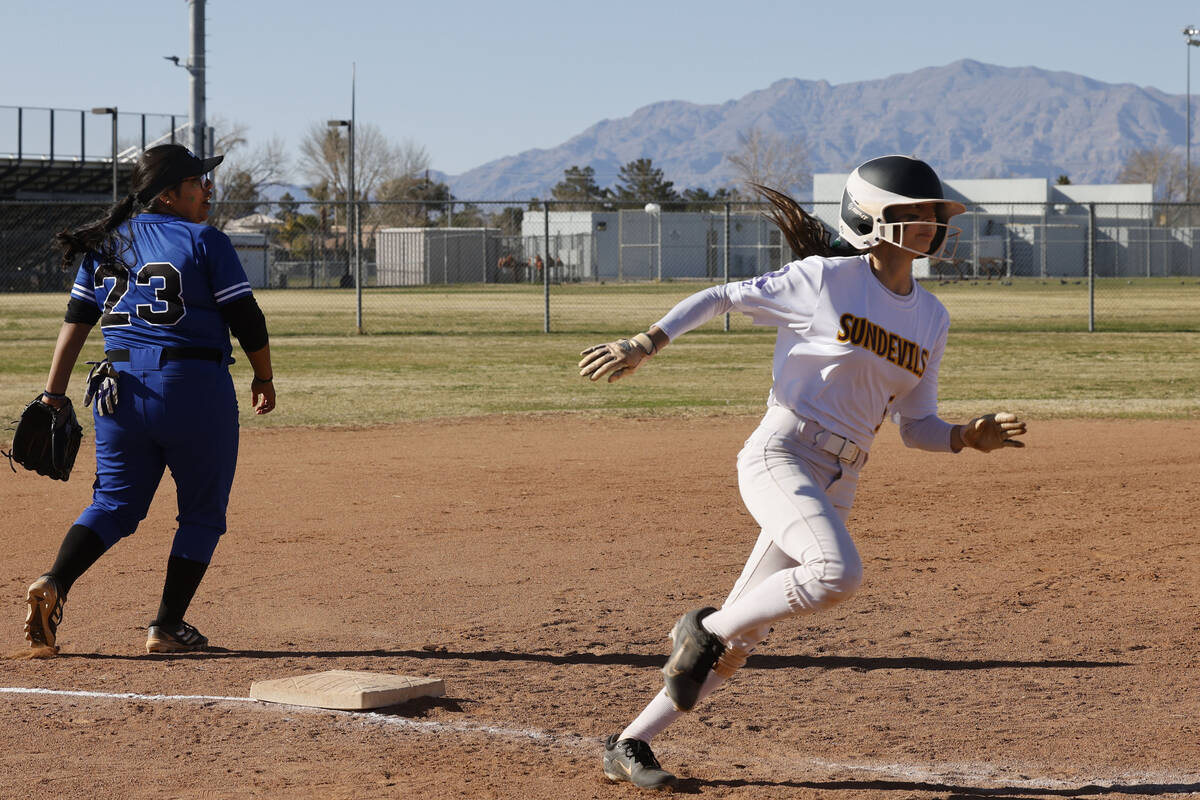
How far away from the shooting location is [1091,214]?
74.9ft

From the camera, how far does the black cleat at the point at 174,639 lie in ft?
17.0

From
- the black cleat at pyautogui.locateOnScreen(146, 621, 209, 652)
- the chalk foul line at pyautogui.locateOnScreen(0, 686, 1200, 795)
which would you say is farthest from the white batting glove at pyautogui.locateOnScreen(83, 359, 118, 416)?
the chalk foul line at pyautogui.locateOnScreen(0, 686, 1200, 795)

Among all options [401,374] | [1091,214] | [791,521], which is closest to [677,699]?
[791,521]

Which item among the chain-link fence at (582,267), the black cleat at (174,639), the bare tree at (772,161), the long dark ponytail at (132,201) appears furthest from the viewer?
the bare tree at (772,161)

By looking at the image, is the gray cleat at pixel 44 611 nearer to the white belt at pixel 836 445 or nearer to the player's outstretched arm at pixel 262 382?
the player's outstretched arm at pixel 262 382

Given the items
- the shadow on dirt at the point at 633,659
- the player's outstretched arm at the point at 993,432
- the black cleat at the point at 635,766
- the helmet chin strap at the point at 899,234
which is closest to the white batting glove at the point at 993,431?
the player's outstretched arm at the point at 993,432

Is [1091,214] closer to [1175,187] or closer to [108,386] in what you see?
[108,386]

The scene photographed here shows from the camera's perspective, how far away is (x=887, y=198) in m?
3.89

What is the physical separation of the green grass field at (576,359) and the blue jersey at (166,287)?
7369mm

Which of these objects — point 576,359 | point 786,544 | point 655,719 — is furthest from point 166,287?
point 576,359

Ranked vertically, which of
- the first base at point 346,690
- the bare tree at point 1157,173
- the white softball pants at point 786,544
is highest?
the bare tree at point 1157,173

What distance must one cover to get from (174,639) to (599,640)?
1681 mm

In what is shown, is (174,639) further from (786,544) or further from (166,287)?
(786,544)

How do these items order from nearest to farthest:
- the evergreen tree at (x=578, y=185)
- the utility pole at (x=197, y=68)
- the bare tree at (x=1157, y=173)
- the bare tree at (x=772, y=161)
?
the utility pole at (x=197, y=68) → the bare tree at (x=772, y=161) → the bare tree at (x=1157, y=173) → the evergreen tree at (x=578, y=185)
